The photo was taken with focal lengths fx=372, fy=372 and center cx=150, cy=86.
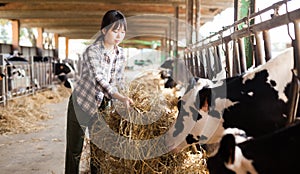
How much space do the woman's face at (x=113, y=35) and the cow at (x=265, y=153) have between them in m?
1.32

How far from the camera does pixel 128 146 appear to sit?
2086 millimetres

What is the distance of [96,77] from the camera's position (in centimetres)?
229

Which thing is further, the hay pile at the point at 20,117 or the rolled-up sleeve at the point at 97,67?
the hay pile at the point at 20,117

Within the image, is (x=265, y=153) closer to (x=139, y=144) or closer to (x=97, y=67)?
(x=139, y=144)

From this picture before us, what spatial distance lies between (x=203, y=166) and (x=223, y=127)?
0.50 m

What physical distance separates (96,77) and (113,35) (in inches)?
11.5

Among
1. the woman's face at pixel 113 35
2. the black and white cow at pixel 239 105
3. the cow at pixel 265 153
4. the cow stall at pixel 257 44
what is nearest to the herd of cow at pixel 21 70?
the cow stall at pixel 257 44

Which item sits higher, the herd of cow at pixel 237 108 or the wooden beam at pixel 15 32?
the wooden beam at pixel 15 32

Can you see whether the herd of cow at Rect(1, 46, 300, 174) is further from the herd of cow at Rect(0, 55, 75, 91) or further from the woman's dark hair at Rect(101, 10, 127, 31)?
the herd of cow at Rect(0, 55, 75, 91)

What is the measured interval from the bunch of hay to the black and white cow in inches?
6.0

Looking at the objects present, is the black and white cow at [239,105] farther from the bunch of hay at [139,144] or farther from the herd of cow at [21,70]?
the herd of cow at [21,70]

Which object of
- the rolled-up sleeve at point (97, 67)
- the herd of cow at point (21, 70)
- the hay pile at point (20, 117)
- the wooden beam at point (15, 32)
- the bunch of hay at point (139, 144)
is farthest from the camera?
the wooden beam at point (15, 32)

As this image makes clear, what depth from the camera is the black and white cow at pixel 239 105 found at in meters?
1.71

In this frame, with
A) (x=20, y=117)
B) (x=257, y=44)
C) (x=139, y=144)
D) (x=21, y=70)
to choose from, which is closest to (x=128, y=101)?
(x=139, y=144)
